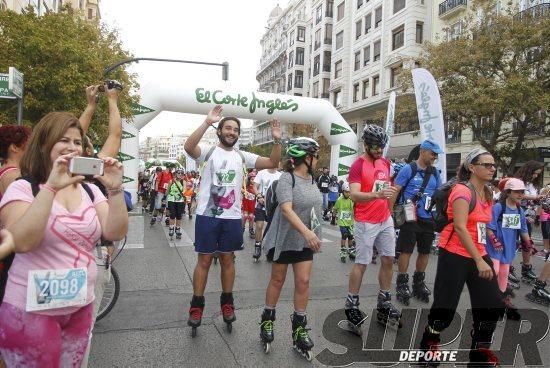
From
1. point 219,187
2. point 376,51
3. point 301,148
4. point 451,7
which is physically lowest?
point 219,187

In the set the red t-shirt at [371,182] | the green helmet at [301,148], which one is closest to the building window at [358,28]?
the red t-shirt at [371,182]

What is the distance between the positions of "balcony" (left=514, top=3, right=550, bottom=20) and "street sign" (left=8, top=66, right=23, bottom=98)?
1784cm

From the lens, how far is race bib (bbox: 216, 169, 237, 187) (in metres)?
4.12

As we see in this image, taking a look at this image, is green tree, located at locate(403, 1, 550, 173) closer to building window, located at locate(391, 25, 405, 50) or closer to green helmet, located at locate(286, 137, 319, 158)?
building window, located at locate(391, 25, 405, 50)

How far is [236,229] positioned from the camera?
4.12m

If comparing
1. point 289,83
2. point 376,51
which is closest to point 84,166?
point 376,51

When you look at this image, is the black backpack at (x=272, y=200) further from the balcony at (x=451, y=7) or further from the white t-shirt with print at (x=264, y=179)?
the balcony at (x=451, y=7)

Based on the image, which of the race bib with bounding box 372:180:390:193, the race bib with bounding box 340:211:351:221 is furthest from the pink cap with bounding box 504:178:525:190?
the race bib with bounding box 340:211:351:221

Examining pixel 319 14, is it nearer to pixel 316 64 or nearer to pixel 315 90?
pixel 316 64

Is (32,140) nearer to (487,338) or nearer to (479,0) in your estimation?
(487,338)

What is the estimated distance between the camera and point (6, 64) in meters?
12.6

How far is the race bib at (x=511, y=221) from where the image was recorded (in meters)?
4.75

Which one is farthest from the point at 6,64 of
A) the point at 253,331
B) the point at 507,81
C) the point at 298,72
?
the point at 298,72

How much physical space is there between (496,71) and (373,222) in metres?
16.4
